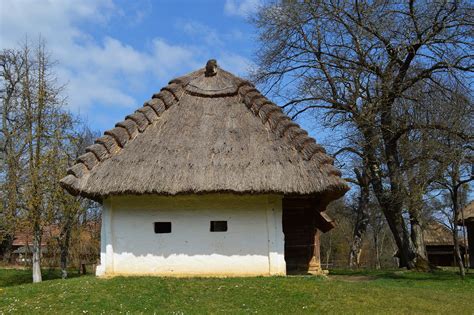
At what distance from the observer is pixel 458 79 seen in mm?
17328

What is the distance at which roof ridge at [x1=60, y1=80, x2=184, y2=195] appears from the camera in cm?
1282

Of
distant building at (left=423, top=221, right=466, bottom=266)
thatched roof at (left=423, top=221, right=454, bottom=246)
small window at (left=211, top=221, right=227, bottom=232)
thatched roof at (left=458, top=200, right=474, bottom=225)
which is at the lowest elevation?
distant building at (left=423, top=221, right=466, bottom=266)

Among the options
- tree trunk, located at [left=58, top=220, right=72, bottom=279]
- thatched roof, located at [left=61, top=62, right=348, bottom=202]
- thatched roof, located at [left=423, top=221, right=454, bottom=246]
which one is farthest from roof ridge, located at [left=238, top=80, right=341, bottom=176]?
thatched roof, located at [left=423, top=221, right=454, bottom=246]

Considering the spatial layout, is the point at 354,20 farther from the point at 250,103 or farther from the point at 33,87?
the point at 33,87

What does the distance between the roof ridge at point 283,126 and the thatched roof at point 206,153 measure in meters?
0.03

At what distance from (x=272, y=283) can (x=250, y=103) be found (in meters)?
5.95

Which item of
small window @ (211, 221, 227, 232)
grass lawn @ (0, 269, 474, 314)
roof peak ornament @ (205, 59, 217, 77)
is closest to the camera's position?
grass lawn @ (0, 269, 474, 314)

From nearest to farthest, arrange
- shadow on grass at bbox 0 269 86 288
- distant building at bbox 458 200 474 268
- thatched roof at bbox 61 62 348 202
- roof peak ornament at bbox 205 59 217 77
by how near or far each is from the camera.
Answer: thatched roof at bbox 61 62 348 202 → roof peak ornament at bbox 205 59 217 77 → shadow on grass at bbox 0 269 86 288 → distant building at bbox 458 200 474 268

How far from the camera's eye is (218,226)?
44.0ft

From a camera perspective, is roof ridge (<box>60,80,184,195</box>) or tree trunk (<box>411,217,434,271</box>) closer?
roof ridge (<box>60,80,184,195</box>)

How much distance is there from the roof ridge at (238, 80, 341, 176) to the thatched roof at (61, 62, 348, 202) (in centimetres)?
3

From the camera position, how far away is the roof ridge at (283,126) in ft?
43.1

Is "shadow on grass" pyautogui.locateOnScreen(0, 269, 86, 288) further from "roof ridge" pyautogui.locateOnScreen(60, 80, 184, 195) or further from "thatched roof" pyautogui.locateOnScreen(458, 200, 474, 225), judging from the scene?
"thatched roof" pyautogui.locateOnScreen(458, 200, 474, 225)

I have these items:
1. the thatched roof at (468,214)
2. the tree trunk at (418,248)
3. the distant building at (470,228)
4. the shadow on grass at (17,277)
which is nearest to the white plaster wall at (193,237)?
the tree trunk at (418,248)
